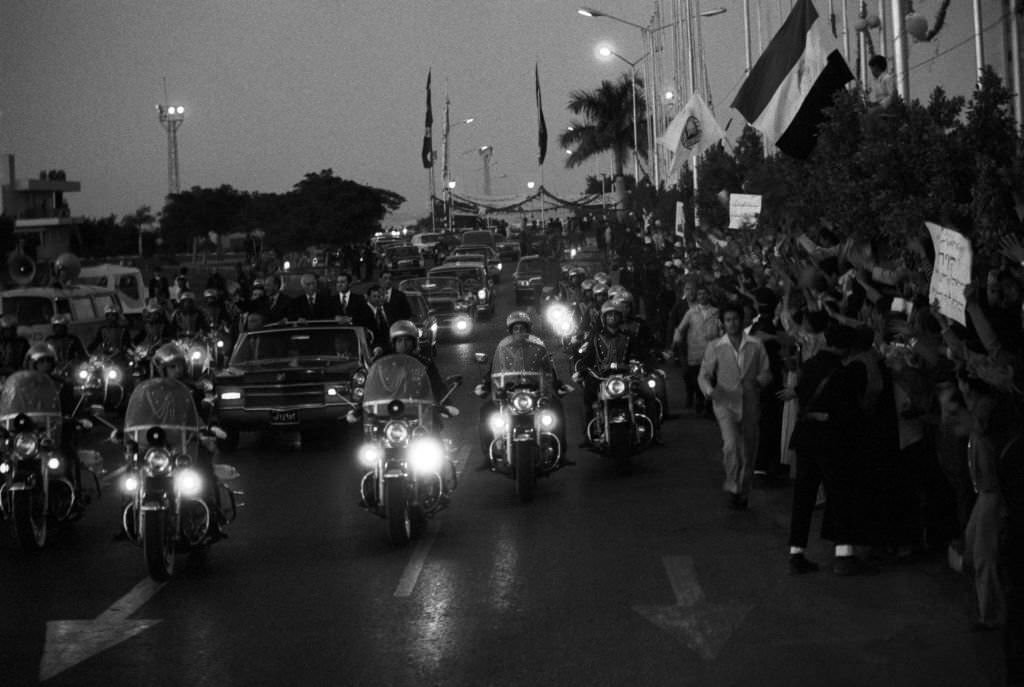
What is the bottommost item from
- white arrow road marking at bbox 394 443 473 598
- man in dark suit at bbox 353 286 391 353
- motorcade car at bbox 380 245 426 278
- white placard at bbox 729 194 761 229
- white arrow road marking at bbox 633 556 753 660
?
white arrow road marking at bbox 633 556 753 660

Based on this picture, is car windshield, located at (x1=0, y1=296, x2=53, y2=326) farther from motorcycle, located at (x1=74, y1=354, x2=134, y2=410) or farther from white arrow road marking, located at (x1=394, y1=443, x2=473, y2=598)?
white arrow road marking, located at (x1=394, y1=443, x2=473, y2=598)

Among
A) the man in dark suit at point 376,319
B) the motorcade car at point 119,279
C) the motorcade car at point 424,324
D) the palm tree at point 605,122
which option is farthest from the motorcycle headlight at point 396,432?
the palm tree at point 605,122

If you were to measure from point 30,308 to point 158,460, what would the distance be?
16.6m

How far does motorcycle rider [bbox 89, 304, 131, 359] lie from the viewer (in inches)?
896

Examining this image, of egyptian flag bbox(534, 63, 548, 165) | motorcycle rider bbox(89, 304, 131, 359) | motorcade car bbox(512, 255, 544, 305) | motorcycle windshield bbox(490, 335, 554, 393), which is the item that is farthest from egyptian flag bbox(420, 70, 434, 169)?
motorcycle windshield bbox(490, 335, 554, 393)

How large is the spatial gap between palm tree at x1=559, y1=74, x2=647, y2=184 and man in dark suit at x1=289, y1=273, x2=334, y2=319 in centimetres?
6051

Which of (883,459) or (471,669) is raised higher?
(883,459)

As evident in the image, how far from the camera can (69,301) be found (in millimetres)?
26656

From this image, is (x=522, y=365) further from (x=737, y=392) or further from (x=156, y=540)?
(x=156, y=540)

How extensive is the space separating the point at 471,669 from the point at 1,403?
588cm

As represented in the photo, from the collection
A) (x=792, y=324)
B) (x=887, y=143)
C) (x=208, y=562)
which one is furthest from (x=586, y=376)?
(x=208, y=562)

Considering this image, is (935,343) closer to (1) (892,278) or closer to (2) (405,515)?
(1) (892,278)

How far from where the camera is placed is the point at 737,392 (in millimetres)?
13555

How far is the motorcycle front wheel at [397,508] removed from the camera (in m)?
12.0
